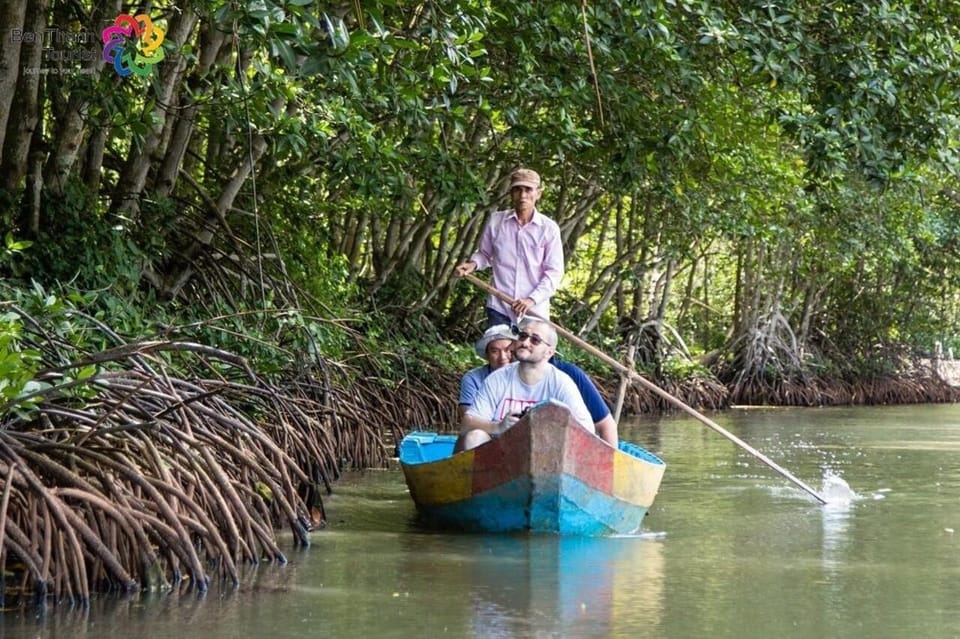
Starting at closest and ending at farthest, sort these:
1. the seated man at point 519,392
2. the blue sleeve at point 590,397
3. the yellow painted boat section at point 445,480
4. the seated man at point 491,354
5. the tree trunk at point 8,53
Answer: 1. the yellow painted boat section at point 445,480
2. the seated man at point 519,392
3. the blue sleeve at point 590,397
4. the seated man at point 491,354
5. the tree trunk at point 8,53

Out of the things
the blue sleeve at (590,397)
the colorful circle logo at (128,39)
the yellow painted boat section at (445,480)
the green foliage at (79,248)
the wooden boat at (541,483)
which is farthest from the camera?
the green foliage at (79,248)

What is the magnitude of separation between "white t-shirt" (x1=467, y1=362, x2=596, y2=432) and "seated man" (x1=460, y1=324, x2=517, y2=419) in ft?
0.87

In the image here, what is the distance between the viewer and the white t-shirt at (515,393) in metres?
6.84

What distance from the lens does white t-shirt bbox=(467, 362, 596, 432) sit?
6844 millimetres

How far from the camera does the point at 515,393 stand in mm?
6926

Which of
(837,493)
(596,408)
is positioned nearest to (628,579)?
(596,408)

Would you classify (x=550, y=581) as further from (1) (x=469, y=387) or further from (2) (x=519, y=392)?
(1) (x=469, y=387)

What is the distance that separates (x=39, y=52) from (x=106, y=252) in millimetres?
1187

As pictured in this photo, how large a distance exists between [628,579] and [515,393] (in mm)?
1434

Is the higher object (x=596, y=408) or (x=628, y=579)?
(x=596, y=408)

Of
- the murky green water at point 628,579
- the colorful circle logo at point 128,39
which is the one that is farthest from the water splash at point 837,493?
the colorful circle logo at point 128,39

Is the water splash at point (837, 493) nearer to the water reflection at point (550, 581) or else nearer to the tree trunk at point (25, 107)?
the water reflection at point (550, 581)

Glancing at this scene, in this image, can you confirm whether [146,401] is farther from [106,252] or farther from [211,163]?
[211,163]

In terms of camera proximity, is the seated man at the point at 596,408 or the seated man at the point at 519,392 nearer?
the seated man at the point at 519,392
